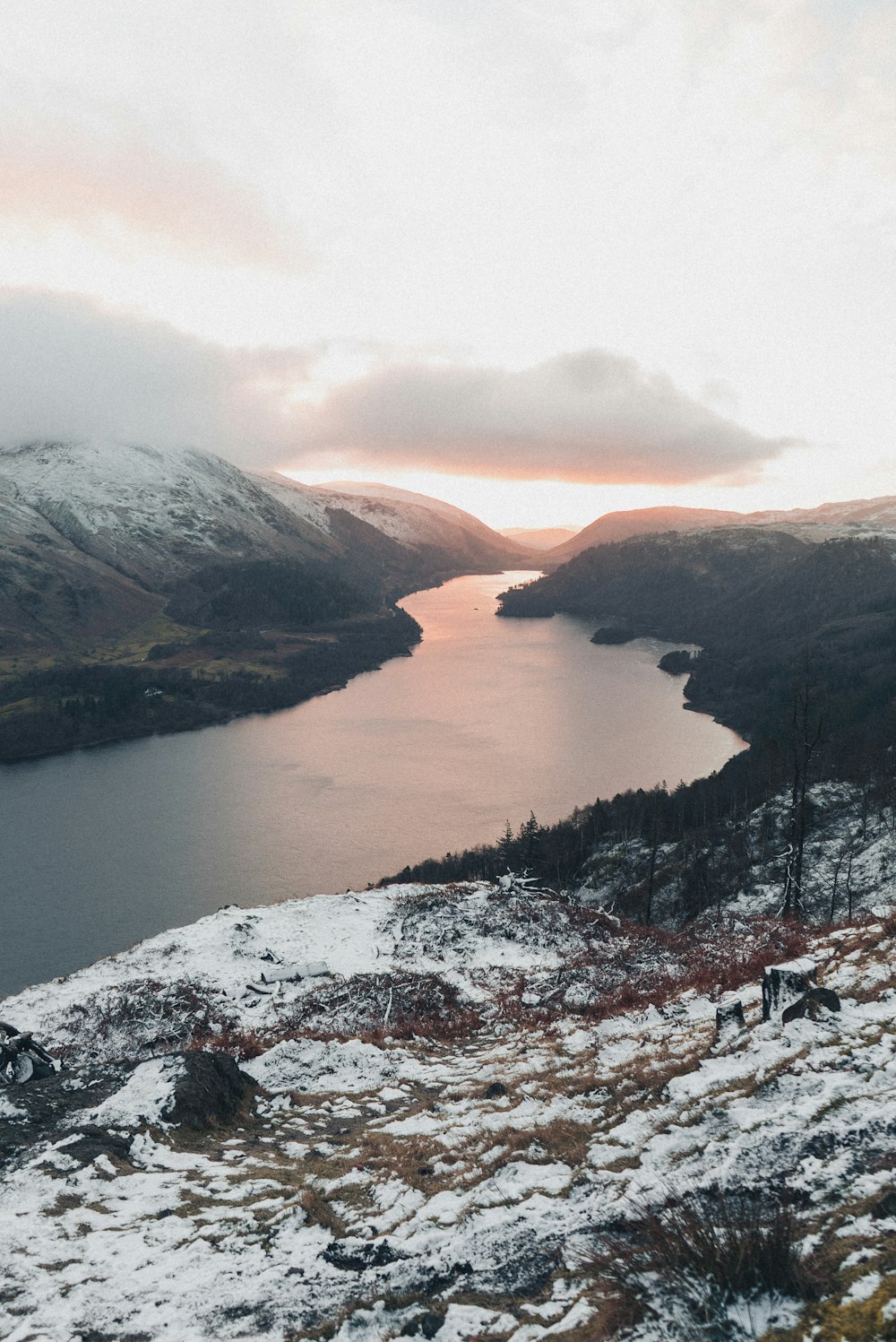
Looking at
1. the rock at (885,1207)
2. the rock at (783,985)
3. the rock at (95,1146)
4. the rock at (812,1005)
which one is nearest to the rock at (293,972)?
the rock at (95,1146)

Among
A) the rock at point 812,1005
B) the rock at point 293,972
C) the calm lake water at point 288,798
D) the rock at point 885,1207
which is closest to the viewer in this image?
the rock at point 885,1207

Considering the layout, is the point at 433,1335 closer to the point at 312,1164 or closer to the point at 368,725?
the point at 312,1164

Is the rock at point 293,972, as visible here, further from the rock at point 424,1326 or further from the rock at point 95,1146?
the rock at point 424,1326

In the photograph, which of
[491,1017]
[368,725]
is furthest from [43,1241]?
[368,725]

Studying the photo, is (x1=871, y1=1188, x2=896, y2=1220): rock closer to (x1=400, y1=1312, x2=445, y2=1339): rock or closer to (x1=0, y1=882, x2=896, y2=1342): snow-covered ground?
(x1=0, y1=882, x2=896, y2=1342): snow-covered ground

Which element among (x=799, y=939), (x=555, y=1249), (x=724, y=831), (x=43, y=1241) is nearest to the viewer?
(x=555, y=1249)

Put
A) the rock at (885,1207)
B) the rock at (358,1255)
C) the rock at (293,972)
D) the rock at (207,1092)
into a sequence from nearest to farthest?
the rock at (885,1207)
the rock at (358,1255)
the rock at (207,1092)
the rock at (293,972)
